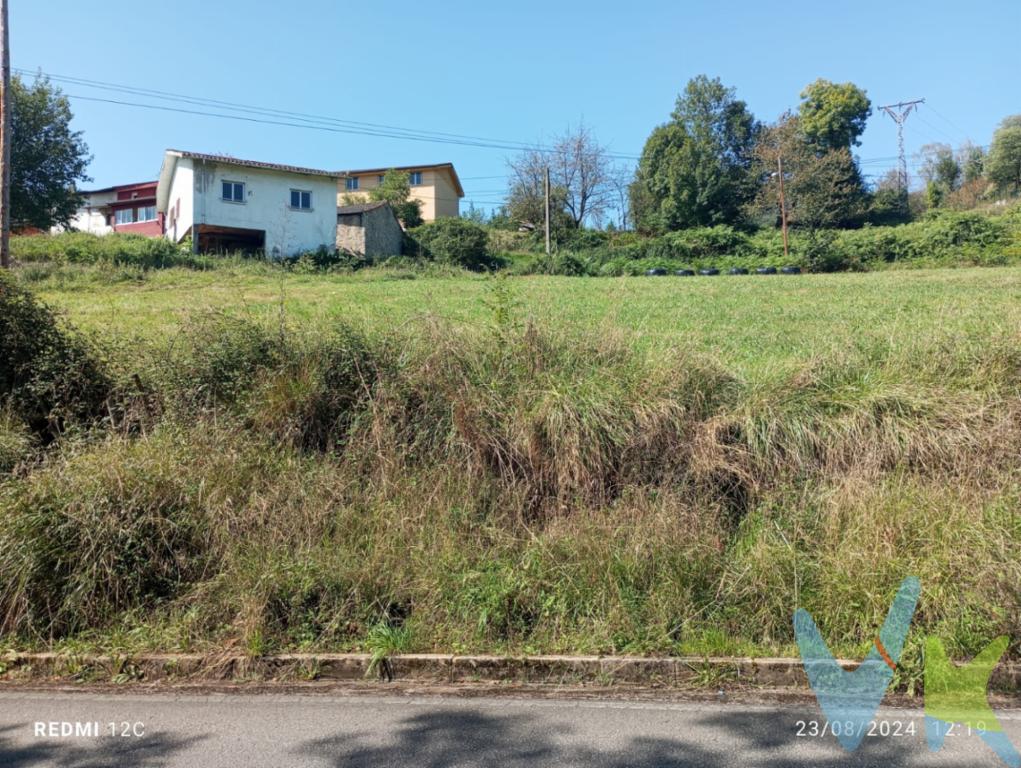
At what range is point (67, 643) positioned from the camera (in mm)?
5047

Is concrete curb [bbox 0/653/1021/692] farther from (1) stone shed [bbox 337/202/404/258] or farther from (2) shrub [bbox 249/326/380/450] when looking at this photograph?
(1) stone shed [bbox 337/202/404/258]

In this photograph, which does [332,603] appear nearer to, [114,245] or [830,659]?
[830,659]

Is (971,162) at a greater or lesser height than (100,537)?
greater

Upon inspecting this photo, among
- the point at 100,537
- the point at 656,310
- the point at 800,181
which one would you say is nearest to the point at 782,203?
the point at 800,181

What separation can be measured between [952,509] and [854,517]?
0.75 meters

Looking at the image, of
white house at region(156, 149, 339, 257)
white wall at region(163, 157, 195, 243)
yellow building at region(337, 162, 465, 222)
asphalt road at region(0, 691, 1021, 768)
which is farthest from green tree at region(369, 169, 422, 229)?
asphalt road at region(0, 691, 1021, 768)

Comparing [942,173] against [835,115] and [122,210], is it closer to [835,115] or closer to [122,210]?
[835,115]

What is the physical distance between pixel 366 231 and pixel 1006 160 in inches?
1856

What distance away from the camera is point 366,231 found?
38250 mm

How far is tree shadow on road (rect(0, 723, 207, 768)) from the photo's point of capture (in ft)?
12.2

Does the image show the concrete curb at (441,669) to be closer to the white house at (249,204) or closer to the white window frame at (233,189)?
the white house at (249,204)

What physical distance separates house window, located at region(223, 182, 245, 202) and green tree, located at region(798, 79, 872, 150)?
41856 millimetres

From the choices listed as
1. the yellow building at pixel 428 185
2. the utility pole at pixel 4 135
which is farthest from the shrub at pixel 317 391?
the yellow building at pixel 428 185

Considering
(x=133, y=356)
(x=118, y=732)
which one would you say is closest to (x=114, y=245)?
(x=133, y=356)
